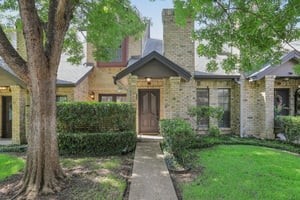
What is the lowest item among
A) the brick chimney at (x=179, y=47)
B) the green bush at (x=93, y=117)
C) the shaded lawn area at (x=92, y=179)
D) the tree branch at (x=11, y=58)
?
the shaded lawn area at (x=92, y=179)

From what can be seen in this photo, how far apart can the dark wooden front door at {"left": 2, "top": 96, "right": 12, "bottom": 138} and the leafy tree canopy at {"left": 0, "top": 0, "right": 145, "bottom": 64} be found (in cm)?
591

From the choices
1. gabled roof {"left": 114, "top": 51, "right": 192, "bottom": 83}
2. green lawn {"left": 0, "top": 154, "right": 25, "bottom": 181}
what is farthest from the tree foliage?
green lawn {"left": 0, "top": 154, "right": 25, "bottom": 181}

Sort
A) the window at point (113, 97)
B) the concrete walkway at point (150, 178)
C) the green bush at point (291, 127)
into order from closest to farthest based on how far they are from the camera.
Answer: the concrete walkway at point (150, 178)
the green bush at point (291, 127)
the window at point (113, 97)

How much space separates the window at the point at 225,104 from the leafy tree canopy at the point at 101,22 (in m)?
7.23

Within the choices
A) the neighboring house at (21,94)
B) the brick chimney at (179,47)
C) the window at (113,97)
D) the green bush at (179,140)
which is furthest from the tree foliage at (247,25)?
the window at (113,97)

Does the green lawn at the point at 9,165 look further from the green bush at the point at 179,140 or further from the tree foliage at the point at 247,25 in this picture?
the tree foliage at the point at 247,25

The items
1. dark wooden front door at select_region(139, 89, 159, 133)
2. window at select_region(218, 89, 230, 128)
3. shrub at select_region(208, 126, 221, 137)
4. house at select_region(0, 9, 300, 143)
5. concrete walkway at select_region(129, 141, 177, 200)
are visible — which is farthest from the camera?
dark wooden front door at select_region(139, 89, 159, 133)

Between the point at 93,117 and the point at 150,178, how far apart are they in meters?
5.05

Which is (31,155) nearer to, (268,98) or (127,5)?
(127,5)

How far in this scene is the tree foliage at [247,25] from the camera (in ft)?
17.0

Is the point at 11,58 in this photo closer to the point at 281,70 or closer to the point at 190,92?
the point at 190,92

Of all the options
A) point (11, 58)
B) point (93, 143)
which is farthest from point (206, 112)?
point (11, 58)

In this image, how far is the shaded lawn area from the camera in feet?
22.2

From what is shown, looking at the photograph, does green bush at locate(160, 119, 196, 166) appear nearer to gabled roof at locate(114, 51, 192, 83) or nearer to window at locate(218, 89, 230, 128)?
gabled roof at locate(114, 51, 192, 83)
